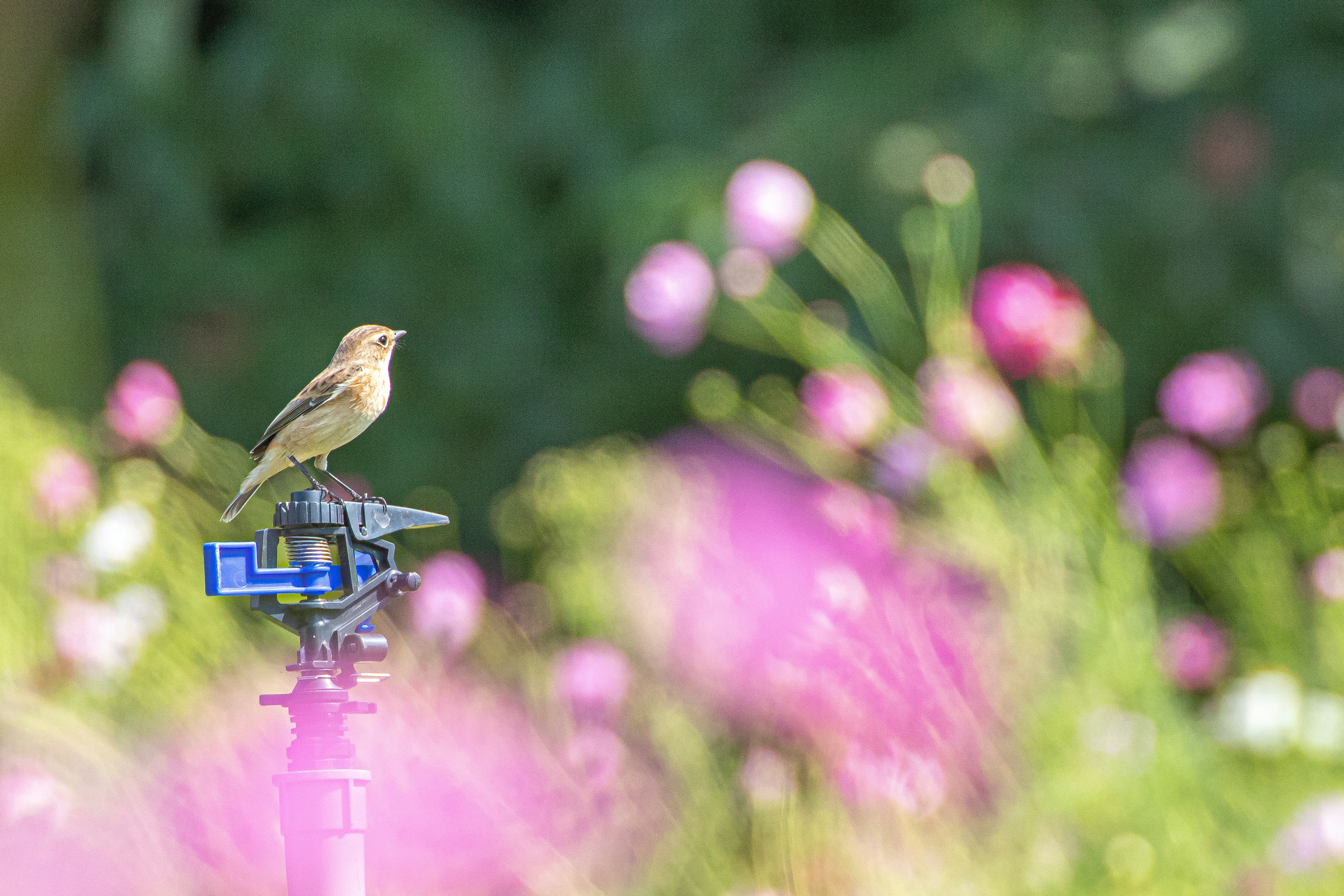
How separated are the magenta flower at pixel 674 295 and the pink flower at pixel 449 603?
1.14 ft

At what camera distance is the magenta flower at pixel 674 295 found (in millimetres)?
1385

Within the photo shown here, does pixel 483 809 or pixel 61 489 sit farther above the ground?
pixel 61 489

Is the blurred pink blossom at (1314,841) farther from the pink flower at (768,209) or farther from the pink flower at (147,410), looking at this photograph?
the pink flower at (147,410)

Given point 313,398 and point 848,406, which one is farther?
point 848,406

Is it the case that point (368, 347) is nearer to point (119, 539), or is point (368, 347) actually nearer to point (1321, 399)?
point (119, 539)

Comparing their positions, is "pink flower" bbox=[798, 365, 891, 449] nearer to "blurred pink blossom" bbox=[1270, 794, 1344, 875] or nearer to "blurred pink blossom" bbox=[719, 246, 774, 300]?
"blurred pink blossom" bbox=[719, 246, 774, 300]

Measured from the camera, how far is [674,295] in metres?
1.38

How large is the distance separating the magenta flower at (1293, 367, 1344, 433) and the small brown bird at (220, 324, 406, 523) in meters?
1.33

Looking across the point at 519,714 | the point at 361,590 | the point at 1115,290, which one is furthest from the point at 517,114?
the point at 361,590

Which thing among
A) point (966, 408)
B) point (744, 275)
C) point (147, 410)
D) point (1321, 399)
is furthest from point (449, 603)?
point (1321, 399)

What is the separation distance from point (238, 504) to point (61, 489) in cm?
96

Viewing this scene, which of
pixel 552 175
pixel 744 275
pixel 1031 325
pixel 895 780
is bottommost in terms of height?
pixel 895 780

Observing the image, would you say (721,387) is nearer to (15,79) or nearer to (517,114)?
(517,114)

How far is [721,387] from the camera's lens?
2.05 metres
